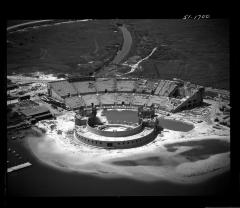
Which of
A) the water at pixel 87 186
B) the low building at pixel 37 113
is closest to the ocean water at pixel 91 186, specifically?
the water at pixel 87 186

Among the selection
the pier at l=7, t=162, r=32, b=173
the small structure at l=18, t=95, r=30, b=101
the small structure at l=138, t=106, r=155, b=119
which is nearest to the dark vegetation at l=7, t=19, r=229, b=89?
the small structure at l=18, t=95, r=30, b=101

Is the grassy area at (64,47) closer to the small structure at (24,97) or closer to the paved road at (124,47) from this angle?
the paved road at (124,47)

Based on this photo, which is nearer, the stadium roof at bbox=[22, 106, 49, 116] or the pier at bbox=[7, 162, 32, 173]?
the pier at bbox=[7, 162, 32, 173]

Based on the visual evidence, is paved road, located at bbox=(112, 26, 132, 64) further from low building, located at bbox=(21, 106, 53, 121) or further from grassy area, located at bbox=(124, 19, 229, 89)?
low building, located at bbox=(21, 106, 53, 121)

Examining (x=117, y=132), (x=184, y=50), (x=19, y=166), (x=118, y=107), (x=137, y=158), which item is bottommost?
(x=19, y=166)

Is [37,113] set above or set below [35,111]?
below

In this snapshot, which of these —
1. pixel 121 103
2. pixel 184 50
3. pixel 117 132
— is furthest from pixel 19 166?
pixel 184 50

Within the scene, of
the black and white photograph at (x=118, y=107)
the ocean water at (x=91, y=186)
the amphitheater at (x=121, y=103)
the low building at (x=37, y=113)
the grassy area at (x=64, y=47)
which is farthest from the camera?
the low building at (x=37, y=113)

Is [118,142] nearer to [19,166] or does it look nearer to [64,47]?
[19,166]
